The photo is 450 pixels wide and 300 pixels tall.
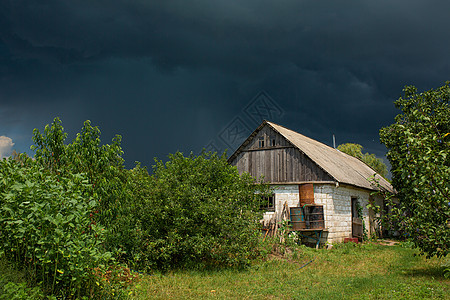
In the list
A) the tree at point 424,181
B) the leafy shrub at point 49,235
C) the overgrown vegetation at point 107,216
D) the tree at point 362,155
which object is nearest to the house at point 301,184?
the overgrown vegetation at point 107,216

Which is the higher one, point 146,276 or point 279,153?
point 279,153

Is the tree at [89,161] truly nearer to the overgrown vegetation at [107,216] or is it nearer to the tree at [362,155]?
the overgrown vegetation at [107,216]

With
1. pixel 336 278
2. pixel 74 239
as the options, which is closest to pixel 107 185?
pixel 74 239

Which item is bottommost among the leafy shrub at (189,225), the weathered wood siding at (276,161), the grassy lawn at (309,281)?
the grassy lawn at (309,281)

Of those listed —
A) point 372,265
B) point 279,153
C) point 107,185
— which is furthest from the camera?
point 279,153

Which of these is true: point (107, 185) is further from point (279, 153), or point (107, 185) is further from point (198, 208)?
point (279, 153)

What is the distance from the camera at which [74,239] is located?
491 cm

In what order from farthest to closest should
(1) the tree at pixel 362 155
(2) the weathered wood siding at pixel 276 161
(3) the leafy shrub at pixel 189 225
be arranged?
1. (1) the tree at pixel 362 155
2. (2) the weathered wood siding at pixel 276 161
3. (3) the leafy shrub at pixel 189 225

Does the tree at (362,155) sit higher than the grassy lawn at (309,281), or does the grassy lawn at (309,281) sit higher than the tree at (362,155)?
the tree at (362,155)

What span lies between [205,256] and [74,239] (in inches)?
241

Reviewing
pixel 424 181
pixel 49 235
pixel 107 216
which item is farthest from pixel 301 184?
pixel 49 235

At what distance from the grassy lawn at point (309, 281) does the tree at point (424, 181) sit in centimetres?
119

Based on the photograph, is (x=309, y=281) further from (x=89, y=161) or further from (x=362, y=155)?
Answer: (x=362, y=155)

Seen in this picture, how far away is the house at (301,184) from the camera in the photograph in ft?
54.5
